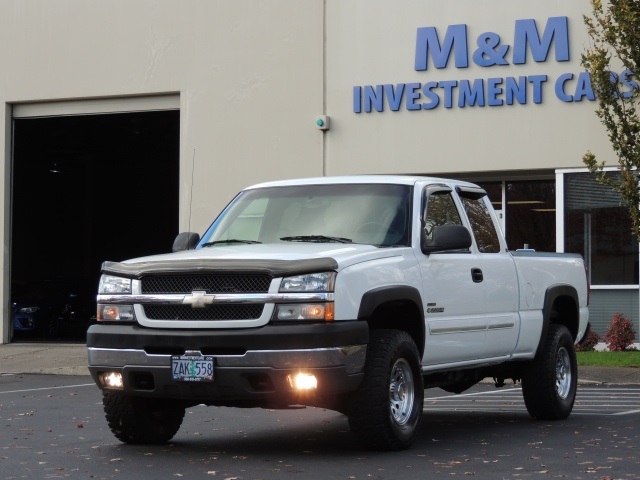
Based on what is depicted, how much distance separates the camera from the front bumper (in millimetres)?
8609

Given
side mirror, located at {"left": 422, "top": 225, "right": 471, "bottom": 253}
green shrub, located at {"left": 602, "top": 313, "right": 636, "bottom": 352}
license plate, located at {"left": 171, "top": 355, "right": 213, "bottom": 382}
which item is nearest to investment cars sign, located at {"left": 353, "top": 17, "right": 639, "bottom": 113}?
green shrub, located at {"left": 602, "top": 313, "right": 636, "bottom": 352}

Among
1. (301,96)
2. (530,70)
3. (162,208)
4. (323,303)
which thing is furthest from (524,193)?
(162,208)

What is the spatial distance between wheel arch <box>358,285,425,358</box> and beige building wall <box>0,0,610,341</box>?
506 inches

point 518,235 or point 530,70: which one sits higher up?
point 530,70

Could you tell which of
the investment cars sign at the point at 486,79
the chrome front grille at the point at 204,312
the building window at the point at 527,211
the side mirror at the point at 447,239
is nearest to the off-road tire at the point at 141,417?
the chrome front grille at the point at 204,312

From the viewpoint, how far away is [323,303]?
8.71 meters

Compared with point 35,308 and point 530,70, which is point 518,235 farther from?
point 35,308

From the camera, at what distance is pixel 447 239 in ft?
32.1

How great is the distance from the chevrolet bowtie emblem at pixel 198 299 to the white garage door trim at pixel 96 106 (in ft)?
53.4

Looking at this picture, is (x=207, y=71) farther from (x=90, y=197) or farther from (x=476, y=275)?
(x=90, y=197)

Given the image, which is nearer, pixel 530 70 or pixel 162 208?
pixel 530 70

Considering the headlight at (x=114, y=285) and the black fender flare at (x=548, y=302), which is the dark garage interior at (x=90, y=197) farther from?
the headlight at (x=114, y=285)

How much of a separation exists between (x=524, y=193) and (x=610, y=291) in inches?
95.9

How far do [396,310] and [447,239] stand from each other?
664 mm
